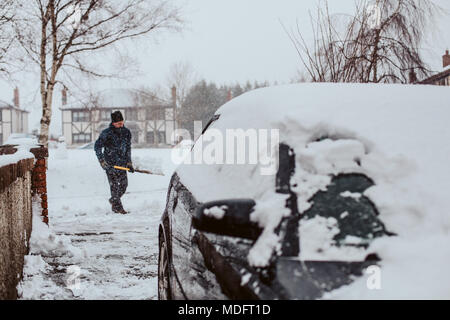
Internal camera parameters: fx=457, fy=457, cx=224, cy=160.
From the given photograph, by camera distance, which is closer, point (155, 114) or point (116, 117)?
point (116, 117)

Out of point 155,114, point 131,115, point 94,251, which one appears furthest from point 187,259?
point 131,115

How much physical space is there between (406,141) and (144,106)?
177 ft

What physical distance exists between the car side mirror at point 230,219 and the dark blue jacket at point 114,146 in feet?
22.3

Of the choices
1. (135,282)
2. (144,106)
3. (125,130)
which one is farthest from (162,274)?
(144,106)

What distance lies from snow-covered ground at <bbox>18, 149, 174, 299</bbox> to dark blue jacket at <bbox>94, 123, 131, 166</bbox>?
1.04 m

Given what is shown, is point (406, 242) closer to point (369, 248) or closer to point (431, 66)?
point (369, 248)

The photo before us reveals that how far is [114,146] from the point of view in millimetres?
8539

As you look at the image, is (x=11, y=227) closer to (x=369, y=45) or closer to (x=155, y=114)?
(x=369, y=45)

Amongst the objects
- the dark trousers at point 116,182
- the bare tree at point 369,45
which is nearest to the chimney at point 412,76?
the bare tree at point 369,45

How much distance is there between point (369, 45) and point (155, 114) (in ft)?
160

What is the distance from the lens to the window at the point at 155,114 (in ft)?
176

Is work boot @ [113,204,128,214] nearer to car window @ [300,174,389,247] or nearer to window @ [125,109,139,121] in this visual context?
car window @ [300,174,389,247]

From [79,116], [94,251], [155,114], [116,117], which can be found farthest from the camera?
[79,116]

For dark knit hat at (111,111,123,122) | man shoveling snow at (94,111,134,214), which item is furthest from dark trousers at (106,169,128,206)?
dark knit hat at (111,111,123,122)
